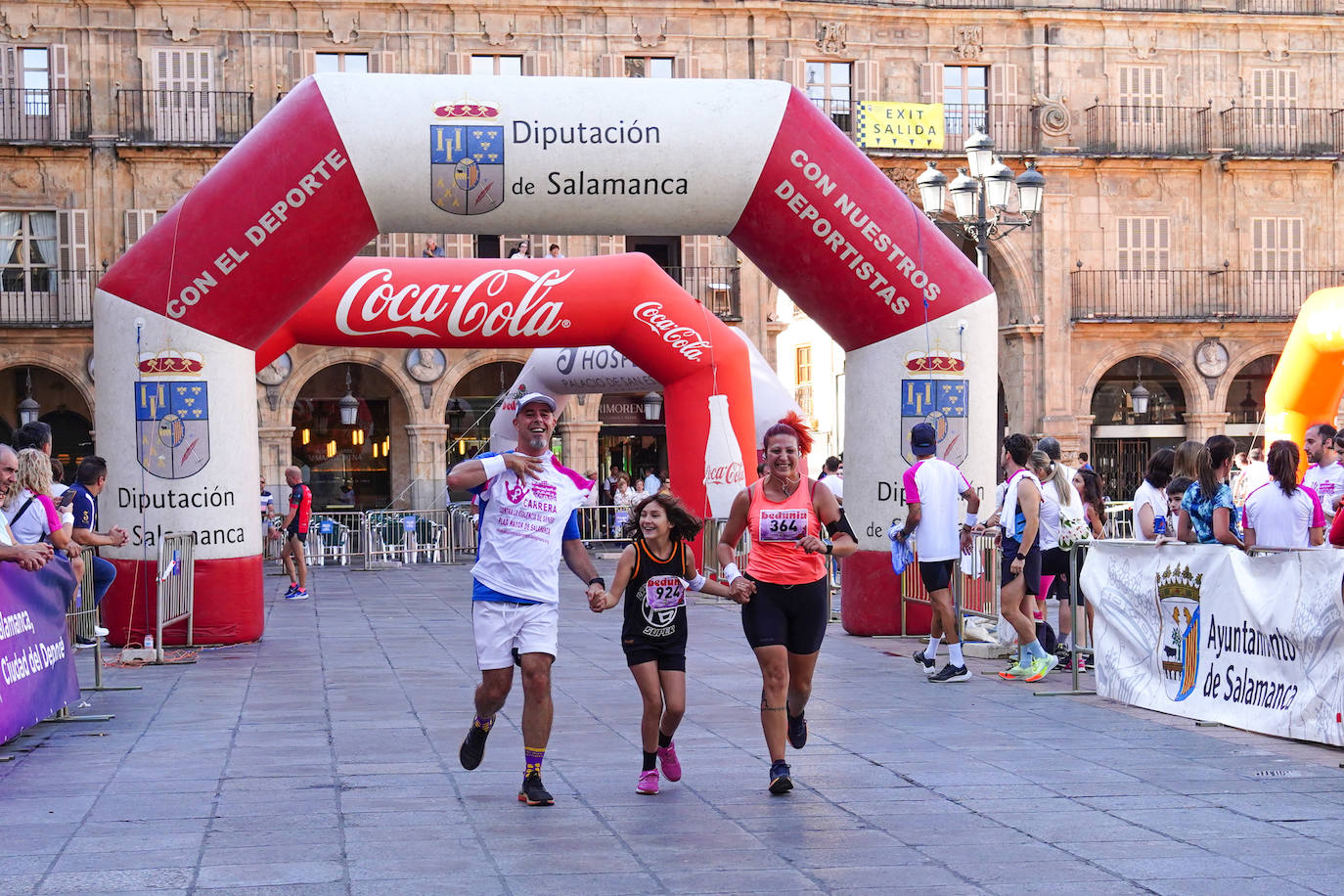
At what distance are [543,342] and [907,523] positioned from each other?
6874 millimetres

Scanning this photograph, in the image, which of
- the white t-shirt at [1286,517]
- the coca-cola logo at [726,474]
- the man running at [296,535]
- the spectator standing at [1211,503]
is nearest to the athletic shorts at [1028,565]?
the spectator standing at [1211,503]

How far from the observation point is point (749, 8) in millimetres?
32688

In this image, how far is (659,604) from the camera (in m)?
7.26

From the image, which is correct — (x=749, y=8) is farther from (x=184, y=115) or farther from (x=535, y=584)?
(x=535, y=584)

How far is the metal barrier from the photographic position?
12.4m

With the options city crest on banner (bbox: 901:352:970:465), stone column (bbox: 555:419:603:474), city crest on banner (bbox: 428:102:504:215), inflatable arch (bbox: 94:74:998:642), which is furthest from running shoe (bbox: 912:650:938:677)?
stone column (bbox: 555:419:603:474)

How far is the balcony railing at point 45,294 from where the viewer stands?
100ft

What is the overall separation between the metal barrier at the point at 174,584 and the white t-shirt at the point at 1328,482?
27.2ft

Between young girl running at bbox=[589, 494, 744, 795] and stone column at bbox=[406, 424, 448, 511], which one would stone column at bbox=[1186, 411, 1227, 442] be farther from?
young girl running at bbox=[589, 494, 744, 795]

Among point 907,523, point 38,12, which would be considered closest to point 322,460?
point 38,12

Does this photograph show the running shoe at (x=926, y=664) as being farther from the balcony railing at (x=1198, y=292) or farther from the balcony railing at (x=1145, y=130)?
the balcony railing at (x=1145, y=130)

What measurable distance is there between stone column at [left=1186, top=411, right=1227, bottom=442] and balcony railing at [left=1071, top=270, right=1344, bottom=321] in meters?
2.03

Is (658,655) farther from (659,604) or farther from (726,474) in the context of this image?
(726,474)

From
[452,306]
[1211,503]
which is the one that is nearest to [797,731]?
[1211,503]
